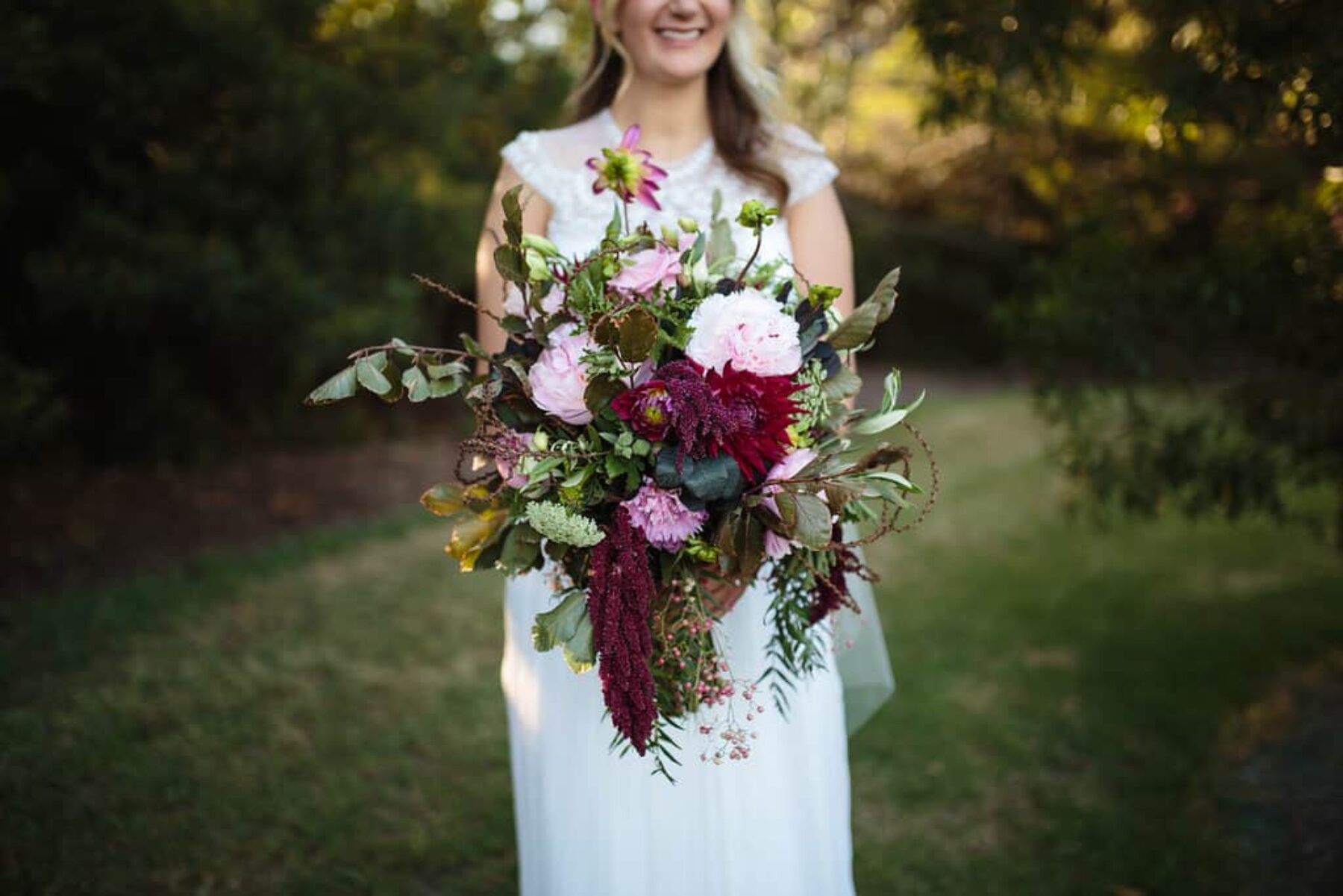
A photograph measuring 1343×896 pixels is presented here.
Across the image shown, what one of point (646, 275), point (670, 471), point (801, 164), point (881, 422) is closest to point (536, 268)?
point (646, 275)

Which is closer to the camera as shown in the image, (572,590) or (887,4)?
(572,590)

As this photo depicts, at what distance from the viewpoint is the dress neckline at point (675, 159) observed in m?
2.47

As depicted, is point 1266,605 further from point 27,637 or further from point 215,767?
point 27,637

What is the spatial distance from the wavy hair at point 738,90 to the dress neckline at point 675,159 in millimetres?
28

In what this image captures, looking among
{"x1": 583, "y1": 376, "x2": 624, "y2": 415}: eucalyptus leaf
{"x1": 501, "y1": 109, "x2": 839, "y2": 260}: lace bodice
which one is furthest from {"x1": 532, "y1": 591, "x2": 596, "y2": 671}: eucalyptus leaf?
{"x1": 501, "y1": 109, "x2": 839, "y2": 260}: lace bodice

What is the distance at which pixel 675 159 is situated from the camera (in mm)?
2484

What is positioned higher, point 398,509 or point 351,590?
point 398,509

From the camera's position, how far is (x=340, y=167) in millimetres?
6293

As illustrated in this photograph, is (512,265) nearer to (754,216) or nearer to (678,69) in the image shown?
(754,216)

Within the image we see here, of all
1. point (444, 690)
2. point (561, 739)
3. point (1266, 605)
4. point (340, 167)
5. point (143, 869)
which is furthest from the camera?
point (340, 167)

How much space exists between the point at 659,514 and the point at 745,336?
1.05 feet

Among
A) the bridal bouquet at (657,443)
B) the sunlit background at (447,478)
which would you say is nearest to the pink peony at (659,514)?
the bridal bouquet at (657,443)

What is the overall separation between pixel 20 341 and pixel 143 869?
140 inches

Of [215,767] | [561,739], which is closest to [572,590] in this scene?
[561,739]
